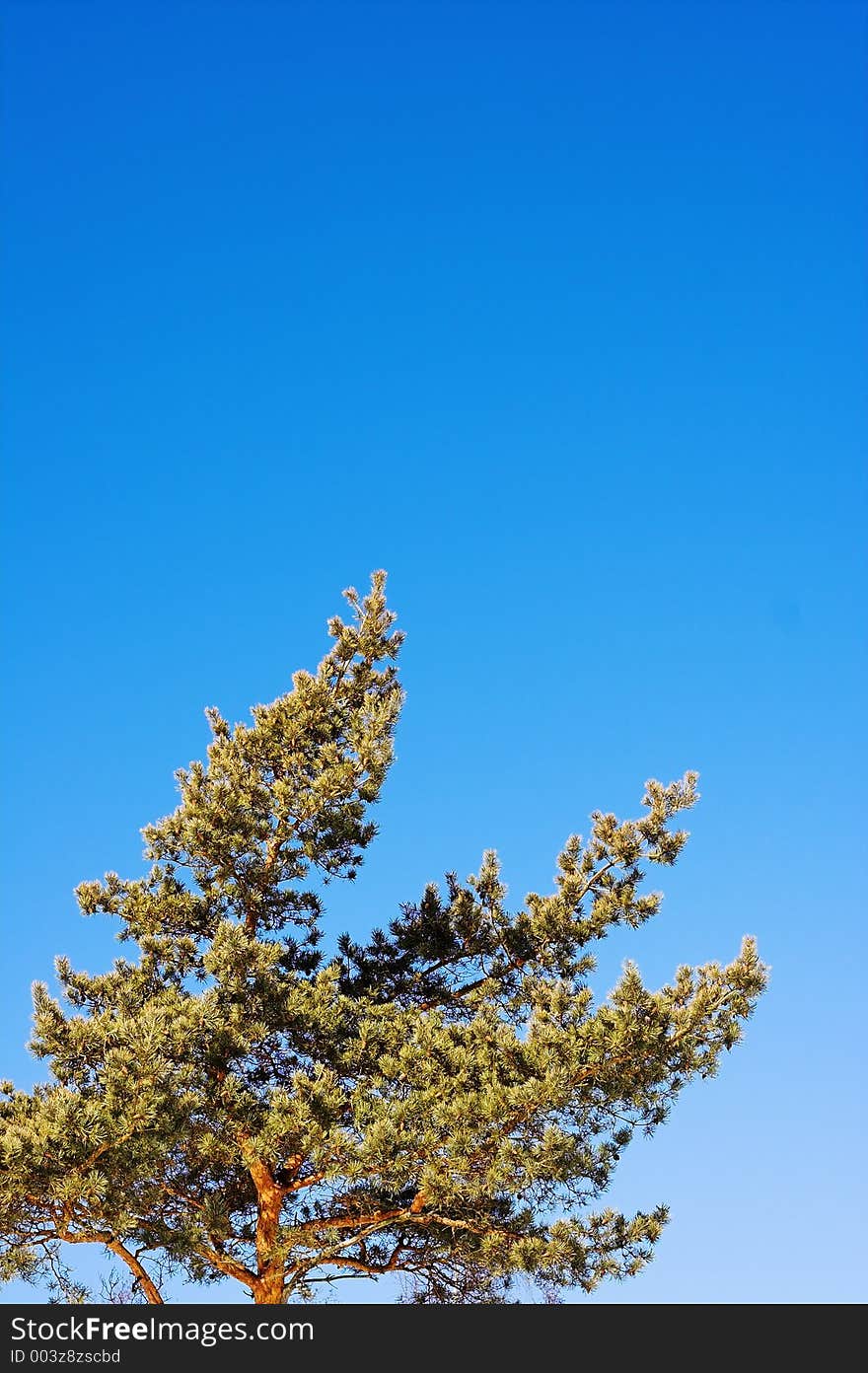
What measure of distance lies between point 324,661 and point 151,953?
3.64 m

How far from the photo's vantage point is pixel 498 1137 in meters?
9.92

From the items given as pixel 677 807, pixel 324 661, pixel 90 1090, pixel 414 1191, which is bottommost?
pixel 414 1191

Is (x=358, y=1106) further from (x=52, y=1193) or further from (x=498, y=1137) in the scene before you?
(x=52, y=1193)

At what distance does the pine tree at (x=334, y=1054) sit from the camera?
9734mm

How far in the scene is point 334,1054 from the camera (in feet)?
37.3

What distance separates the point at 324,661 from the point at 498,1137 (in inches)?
214

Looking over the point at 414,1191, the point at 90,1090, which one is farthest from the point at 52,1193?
the point at 414,1191

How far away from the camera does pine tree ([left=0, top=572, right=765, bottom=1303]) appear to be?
31.9ft
